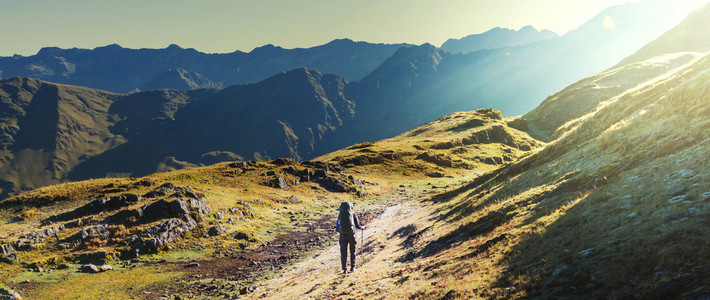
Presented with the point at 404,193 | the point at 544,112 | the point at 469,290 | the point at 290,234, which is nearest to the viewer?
the point at 469,290

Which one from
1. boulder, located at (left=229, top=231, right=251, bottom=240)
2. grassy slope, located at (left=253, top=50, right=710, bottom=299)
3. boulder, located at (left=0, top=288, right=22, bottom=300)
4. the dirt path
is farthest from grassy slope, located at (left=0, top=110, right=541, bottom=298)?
grassy slope, located at (left=253, top=50, right=710, bottom=299)

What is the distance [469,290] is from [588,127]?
2365cm

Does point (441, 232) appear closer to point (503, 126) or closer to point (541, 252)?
point (541, 252)

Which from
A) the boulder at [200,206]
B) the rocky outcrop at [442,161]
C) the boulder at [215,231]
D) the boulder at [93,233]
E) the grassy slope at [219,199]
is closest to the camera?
the grassy slope at [219,199]

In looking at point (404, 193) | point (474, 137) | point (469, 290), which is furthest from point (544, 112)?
point (469, 290)

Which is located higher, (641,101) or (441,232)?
(641,101)

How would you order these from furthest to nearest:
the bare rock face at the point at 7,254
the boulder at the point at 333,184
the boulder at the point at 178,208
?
1. the boulder at the point at 333,184
2. the boulder at the point at 178,208
3. the bare rock face at the point at 7,254

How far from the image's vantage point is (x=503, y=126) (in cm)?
13975

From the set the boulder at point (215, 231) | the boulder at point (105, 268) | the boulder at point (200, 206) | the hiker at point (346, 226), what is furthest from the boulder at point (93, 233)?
the hiker at point (346, 226)

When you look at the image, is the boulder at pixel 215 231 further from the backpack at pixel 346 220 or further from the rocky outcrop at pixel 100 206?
the backpack at pixel 346 220

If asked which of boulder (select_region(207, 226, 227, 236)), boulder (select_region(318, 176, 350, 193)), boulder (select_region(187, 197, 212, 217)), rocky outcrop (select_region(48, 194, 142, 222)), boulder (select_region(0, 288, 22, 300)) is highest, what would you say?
rocky outcrop (select_region(48, 194, 142, 222))

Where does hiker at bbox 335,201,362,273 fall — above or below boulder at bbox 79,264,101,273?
above

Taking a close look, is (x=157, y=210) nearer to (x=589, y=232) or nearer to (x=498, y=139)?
(x=589, y=232)

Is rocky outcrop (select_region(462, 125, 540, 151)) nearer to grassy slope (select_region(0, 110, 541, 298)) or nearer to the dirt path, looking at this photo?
grassy slope (select_region(0, 110, 541, 298))
